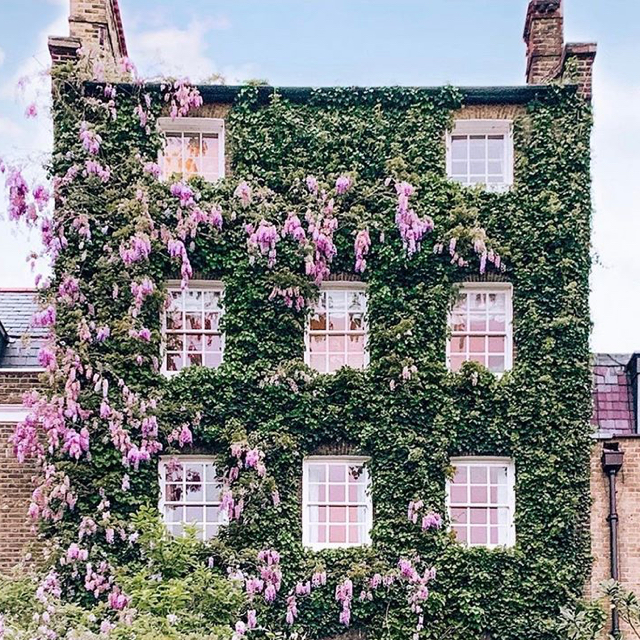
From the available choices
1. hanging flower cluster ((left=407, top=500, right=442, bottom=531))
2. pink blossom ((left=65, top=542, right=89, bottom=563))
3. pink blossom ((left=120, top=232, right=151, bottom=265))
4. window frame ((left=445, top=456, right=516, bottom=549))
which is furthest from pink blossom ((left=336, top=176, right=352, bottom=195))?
pink blossom ((left=65, top=542, right=89, bottom=563))

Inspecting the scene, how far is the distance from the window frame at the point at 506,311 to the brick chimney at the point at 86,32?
667cm

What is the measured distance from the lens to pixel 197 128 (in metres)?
16.1

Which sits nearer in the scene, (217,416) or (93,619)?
(93,619)

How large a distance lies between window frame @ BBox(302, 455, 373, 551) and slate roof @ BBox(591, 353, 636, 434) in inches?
170

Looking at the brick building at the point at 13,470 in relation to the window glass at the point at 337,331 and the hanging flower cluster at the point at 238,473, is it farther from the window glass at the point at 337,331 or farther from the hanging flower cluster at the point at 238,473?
the window glass at the point at 337,331

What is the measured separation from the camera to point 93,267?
50.6 ft

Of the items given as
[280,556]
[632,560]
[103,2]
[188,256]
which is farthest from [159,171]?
[632,560]

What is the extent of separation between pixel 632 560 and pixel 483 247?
17.0ft

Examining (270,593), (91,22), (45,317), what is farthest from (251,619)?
(91,22)

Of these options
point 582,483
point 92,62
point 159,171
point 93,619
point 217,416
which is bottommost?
point 93,619

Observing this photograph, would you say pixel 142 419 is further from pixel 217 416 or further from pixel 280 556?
pixel 280 556

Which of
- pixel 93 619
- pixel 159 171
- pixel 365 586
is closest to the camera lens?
pixel 93 619

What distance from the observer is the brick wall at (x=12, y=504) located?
15398 millimetres

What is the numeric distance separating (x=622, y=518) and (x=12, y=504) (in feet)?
30.5
